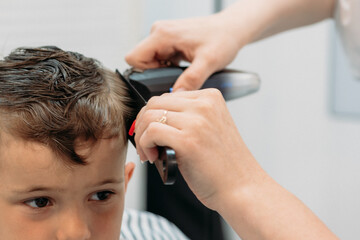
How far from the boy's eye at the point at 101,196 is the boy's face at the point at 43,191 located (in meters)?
0.02

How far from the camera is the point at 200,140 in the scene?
2.14ft

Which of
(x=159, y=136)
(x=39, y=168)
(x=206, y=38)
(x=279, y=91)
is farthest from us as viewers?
(x=279, y=91)

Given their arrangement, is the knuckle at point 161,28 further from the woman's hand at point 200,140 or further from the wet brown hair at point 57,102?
the woman's hand at point 200,140

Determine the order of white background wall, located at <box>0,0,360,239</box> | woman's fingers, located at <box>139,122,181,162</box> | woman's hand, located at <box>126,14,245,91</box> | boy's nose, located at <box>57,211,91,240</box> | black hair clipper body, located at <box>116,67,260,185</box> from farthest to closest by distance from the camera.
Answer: white background wall, located at <box>0,0,360,239</box> < woman's hand, located at <box>126,14,245,91</box> < black hair clipper body, located at <box>116,67,260,185</box> < boy's nose, located at <box>57,211,91,240</box> < woman's fingers, located at <box>139,122,181,162</box>

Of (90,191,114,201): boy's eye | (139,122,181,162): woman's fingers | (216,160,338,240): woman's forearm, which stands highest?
(139,122,181,162): woman's fingers

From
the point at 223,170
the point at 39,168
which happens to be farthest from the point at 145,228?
→ the point at 223,170

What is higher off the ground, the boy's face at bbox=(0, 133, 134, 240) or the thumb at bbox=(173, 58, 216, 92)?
the thumb at bbox=(173, 58, 216, 92)

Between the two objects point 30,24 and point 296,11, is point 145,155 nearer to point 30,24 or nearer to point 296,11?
point 296,11

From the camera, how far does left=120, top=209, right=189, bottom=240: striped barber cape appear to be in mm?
1333

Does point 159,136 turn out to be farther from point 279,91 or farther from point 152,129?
point 279,91

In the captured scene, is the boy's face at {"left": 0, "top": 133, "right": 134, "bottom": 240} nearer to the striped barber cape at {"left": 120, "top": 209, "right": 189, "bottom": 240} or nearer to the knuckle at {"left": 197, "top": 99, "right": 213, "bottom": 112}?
the knuckle at {"left": 197, "top": 99, "right": 213, "bottom": 112}

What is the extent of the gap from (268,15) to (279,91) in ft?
2.81

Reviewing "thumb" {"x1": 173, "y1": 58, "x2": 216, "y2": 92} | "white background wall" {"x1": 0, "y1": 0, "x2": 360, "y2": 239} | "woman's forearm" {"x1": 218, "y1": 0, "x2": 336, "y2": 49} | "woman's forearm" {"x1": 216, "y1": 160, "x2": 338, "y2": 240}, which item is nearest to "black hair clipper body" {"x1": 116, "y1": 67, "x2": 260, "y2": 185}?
"thumb" {"x1": 173, "y1": 58, "x2": 216, "y2": 92}

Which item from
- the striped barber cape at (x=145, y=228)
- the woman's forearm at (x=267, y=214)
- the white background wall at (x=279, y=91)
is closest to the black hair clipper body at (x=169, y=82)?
the woman's forearm at (x=267, y=214)
